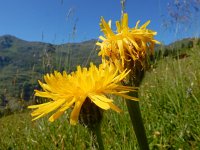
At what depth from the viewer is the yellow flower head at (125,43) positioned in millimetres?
1599

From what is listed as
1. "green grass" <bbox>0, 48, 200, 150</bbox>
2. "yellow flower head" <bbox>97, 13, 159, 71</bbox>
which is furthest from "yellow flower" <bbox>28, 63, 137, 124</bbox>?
"green grass" <bbox>0, 48, 200, 150</bbox>

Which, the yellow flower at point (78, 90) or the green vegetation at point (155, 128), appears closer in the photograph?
the yellow flower at point (78, 90)

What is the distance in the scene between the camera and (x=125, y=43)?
5.31 feet

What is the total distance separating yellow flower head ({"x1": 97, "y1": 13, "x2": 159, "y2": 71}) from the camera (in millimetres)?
1599

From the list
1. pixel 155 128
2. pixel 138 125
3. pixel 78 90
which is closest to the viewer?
pixel 78 90

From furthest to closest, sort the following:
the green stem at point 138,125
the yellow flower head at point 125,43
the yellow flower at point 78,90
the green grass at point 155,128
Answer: the green grass at point 155,128 < the yellow flower head at point 125,43 < the green stem at point 138,125 < the yellow flower at point 78,90

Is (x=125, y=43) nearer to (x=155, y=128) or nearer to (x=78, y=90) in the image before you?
(x=78, y=90)

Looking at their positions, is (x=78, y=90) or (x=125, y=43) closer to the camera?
(x=78, y=90)

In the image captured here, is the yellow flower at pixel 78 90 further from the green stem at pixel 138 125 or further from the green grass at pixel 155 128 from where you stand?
the green grass at pixel 155 128

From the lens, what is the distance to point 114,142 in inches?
117

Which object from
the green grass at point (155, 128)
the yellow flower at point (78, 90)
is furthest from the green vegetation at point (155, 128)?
the yellow flower at point (78, 90)

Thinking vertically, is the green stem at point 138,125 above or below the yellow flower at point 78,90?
below

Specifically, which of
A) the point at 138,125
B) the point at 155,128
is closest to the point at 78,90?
the point at 138,125

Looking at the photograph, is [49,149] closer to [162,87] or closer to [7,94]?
[162,87]
